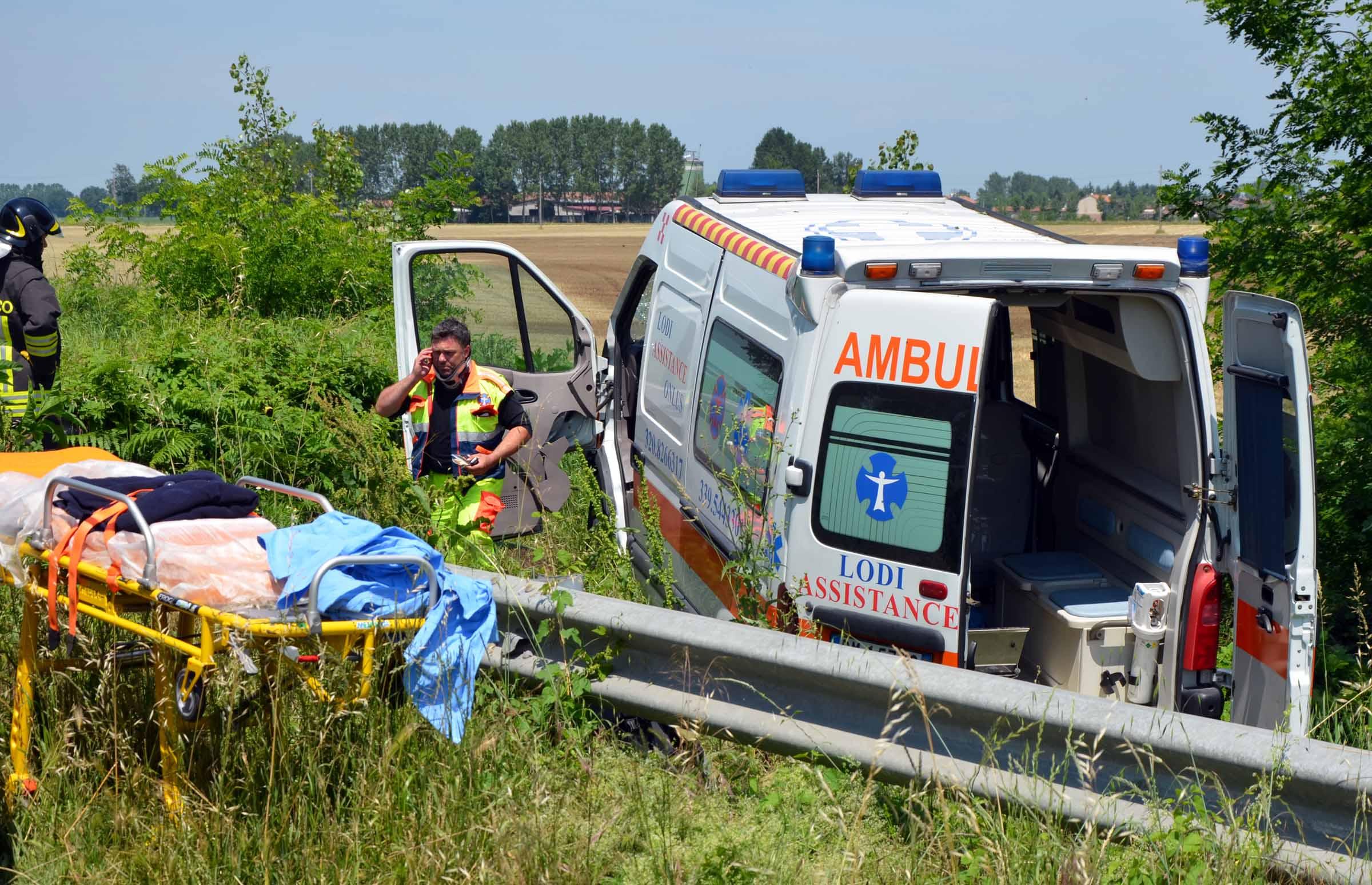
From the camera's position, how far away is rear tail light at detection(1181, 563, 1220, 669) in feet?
14.1

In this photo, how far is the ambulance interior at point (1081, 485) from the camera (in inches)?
177

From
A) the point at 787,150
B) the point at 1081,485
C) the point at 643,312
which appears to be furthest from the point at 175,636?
the point at 787,150

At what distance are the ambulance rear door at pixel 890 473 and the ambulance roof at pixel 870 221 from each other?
433 mm

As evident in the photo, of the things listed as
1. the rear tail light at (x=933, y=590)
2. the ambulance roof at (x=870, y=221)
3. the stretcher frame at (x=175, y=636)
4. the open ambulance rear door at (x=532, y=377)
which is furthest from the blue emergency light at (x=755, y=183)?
the stretcher frame at (x=175, y=636)

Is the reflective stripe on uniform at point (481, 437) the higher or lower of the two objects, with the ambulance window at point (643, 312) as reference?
lower

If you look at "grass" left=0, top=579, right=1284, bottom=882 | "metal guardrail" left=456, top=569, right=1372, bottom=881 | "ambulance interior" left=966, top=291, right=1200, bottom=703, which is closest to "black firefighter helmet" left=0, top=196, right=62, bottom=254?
"grass" left=0, top=579, right=1284, bottom=882

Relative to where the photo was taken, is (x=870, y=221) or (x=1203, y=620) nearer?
(x=1203, y=620)

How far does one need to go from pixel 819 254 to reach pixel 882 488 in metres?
0.83

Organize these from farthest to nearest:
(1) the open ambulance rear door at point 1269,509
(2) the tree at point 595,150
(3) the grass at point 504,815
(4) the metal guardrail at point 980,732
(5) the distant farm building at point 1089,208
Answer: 1. (2) the tree at point 595,150
2. (5) the distant farm building at point 1089,208
3. (1) the open ambulance rear door at point 1269,509
4. (3) the grass at point 504,815
5. (4) the metal guardrail at point 980,732

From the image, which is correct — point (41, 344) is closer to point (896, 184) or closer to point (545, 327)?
point (545, 327)

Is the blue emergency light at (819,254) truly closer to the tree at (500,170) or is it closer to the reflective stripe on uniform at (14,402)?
the reflective stripe on uniform at (14,402)

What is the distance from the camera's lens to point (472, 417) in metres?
6.07

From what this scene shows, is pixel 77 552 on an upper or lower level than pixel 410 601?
upper

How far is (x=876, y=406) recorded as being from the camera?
4.06 metres
